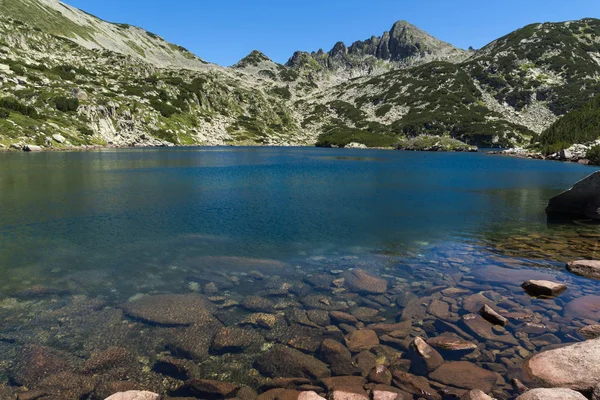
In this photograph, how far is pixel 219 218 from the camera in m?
33.8

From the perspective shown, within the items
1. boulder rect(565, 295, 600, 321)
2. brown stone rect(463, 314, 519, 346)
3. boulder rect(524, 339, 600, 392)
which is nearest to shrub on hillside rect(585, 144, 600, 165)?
boulder rect(565, 295, 600, 321)

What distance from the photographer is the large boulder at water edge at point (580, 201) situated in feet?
111

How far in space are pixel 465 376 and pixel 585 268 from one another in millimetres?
14865

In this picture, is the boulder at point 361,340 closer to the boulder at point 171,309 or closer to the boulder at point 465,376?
the boulder at point 465,376

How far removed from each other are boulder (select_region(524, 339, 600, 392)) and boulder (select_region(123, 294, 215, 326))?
12299 millimetres

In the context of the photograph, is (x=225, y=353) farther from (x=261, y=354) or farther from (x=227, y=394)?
(x=227, y=394)

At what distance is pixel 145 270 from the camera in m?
20.8

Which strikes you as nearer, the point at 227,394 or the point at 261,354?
the point at 227,394

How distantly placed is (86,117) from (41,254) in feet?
517

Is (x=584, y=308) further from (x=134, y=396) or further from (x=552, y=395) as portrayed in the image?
(x=134, y=396)

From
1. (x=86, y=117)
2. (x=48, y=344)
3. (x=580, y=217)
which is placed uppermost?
(x=86, y=117)

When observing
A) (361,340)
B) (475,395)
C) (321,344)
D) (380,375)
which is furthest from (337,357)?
(475,395)

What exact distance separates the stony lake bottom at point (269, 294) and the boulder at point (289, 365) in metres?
0.06

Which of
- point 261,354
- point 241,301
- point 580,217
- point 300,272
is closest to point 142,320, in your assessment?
point 241,301
